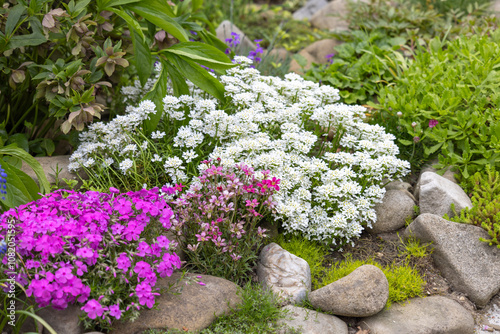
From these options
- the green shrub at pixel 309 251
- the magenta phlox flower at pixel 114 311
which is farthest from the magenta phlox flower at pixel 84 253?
the green shrub at pixel 309 251

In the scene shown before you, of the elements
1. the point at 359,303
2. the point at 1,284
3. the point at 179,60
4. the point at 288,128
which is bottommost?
the point at 359,303

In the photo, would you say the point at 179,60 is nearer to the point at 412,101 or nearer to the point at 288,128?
the point at 288,128

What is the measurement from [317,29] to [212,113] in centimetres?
463

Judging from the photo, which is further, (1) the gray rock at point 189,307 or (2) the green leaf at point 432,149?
(2) the green leaf at point 432,149

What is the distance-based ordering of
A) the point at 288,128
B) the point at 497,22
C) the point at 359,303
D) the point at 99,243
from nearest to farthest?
the point at 99,243, the point at 359,303, the point at 288,128, the point at 497,22

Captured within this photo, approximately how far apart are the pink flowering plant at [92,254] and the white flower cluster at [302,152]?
621 millimetres

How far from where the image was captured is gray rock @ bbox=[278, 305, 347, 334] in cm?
227

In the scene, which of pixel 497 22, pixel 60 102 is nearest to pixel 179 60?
pixel 60 102

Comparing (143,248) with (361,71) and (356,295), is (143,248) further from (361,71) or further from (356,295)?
(361,71)

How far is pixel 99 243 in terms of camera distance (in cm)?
207

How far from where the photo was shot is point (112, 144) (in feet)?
9.62

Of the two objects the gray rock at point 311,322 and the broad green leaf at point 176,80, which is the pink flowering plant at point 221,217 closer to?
→ the gray rock at point 311,322

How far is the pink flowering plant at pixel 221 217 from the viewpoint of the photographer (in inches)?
93.1

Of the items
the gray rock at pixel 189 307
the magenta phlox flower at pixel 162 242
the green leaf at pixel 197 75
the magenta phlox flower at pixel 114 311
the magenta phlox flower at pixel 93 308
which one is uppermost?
the green leaf at pixel 197 75
